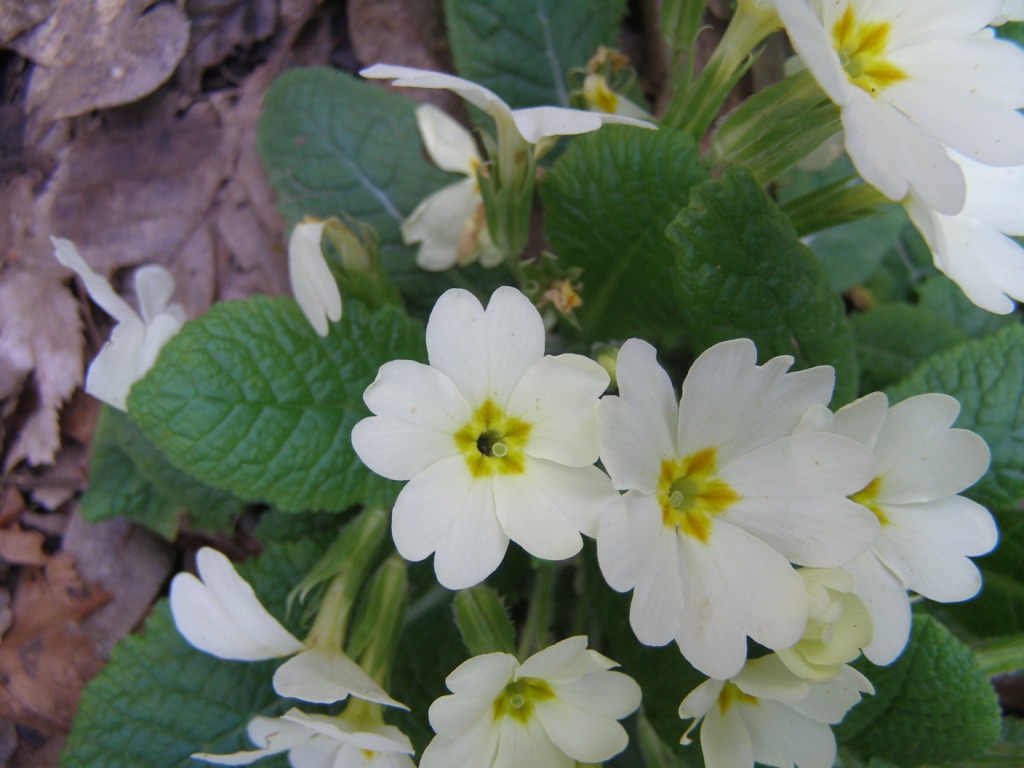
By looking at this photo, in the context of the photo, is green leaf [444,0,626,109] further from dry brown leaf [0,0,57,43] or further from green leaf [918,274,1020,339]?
green leaf [918,274,1020,339]

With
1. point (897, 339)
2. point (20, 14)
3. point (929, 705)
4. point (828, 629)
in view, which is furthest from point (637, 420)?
point (20, 14)

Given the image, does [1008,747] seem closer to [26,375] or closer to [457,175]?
[457,175]

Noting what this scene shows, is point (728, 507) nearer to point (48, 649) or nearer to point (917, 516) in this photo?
point (917, 516)

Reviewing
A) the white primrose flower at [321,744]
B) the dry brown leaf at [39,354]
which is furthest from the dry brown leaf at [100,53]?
the white primrose flower at [321,744]

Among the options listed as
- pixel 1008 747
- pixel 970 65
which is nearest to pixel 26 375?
pixel 970 65

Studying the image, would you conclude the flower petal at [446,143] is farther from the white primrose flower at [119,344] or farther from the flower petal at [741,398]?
the flower petal at [741,398]
